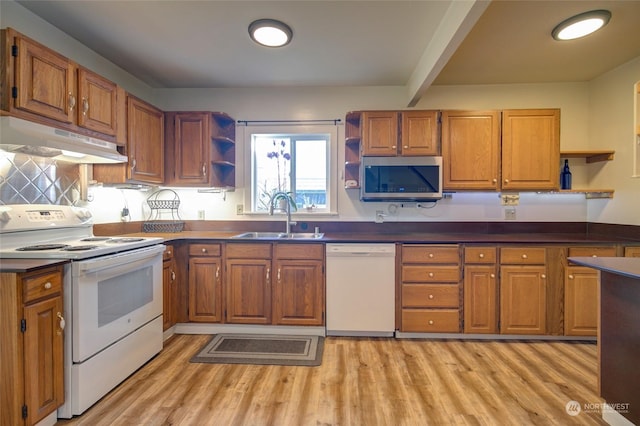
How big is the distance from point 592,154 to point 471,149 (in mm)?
1195

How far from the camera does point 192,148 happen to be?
3.05 m

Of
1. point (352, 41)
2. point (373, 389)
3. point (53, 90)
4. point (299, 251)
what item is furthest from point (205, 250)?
point (352, 41)

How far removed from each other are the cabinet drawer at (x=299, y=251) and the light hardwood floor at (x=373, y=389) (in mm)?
789

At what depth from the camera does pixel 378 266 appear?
2.73 meters

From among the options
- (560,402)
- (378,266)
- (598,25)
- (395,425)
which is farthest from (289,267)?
(598,25)

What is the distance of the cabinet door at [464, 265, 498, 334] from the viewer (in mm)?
2686

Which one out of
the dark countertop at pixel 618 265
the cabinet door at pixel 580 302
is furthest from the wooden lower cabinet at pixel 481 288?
the dark countertop at pixel 618 265

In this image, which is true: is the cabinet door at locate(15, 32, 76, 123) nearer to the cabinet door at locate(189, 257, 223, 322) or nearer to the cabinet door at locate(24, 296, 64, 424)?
the cabinet door at locate(24, 296, 64, 424)

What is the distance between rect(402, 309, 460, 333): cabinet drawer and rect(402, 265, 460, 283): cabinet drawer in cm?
27

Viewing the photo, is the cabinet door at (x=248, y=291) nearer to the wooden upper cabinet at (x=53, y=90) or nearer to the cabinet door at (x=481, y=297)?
the wooden upper cabinet at (x=53, y=90)

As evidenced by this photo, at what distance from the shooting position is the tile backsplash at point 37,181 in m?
1.94

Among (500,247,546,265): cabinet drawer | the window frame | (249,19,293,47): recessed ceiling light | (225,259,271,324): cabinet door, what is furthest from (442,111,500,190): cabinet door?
(225,259,271,324): cabinet door

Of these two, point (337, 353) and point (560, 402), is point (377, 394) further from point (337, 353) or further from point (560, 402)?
point (560, 402)

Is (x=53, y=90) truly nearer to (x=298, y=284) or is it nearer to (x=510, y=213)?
(x=298, y=284)
